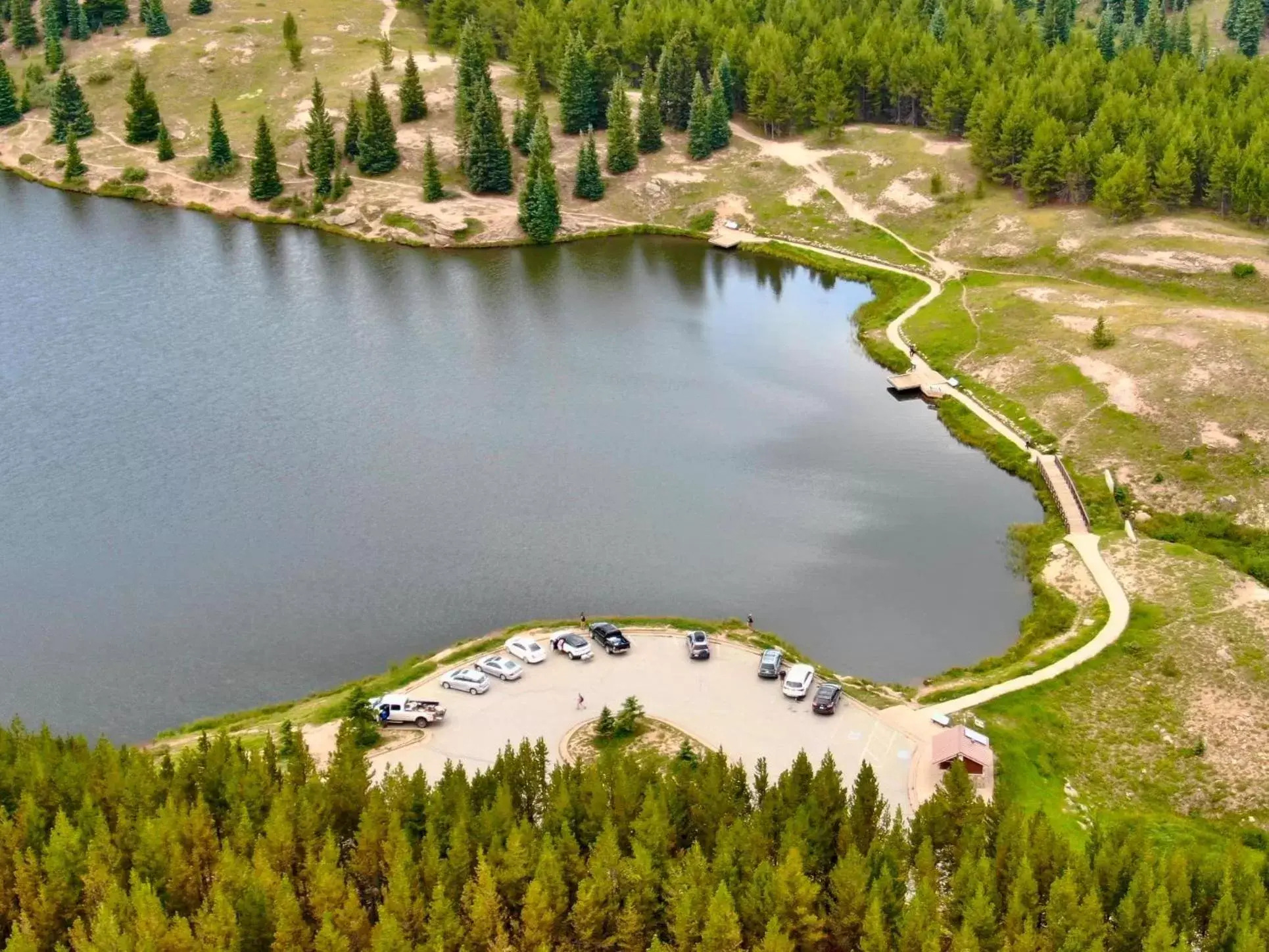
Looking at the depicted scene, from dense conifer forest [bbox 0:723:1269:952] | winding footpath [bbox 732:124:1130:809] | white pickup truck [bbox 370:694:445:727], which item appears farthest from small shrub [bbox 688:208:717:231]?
dense conifer forest [bbox 0:723:1269:952]

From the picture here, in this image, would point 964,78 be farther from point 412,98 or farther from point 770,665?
point 770,665

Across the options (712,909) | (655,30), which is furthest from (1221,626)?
(655,30)

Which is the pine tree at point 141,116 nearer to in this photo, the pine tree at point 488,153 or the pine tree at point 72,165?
the pine tree at point 72,165

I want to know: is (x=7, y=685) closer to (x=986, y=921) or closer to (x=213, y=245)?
(x=986, y=921)

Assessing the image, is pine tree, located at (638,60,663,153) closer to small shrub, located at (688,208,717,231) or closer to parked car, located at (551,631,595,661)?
small shrub, located at (688,208,717,231)

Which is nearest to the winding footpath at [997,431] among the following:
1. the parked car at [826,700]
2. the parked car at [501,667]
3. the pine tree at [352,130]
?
the parked car at [826,700]
